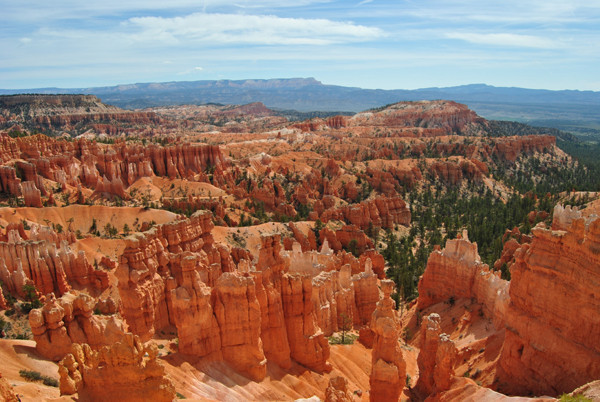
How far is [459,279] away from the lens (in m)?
31.8

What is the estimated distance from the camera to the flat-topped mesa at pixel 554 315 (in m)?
16.8

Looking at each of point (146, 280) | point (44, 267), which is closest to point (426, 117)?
point (44, 267)

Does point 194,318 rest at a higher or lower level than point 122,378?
lower

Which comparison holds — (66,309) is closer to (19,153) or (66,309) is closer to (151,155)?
(19,153)

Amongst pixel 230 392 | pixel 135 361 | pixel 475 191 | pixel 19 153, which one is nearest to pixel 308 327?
pixel 230 392

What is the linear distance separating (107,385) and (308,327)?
Result: 10.1 meters

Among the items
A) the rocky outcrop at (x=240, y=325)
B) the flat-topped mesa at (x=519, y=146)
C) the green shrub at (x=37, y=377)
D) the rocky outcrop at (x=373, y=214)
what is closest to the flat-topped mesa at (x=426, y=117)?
the flat-topped mesa at (x=519, y=146)

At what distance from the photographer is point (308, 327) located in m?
20.9

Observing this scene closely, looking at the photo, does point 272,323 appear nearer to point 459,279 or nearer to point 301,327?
point 301,327

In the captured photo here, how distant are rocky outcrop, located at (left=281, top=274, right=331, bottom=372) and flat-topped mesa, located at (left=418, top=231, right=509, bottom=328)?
1143 centimetres

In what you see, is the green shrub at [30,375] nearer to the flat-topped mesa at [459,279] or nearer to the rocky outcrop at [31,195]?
the flat-topped mesa at [459,279]

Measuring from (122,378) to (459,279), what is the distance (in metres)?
24.9

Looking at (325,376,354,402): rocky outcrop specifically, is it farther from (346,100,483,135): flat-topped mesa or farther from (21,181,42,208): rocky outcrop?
(346,100,483,135): flat-topped mesa

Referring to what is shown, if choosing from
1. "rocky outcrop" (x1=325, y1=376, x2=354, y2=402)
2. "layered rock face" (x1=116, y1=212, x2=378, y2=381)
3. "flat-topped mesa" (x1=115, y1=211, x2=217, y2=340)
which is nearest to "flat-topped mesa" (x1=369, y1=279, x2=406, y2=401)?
"layered rock face" (x1=116, y1=212, x2=378, y2=381)
